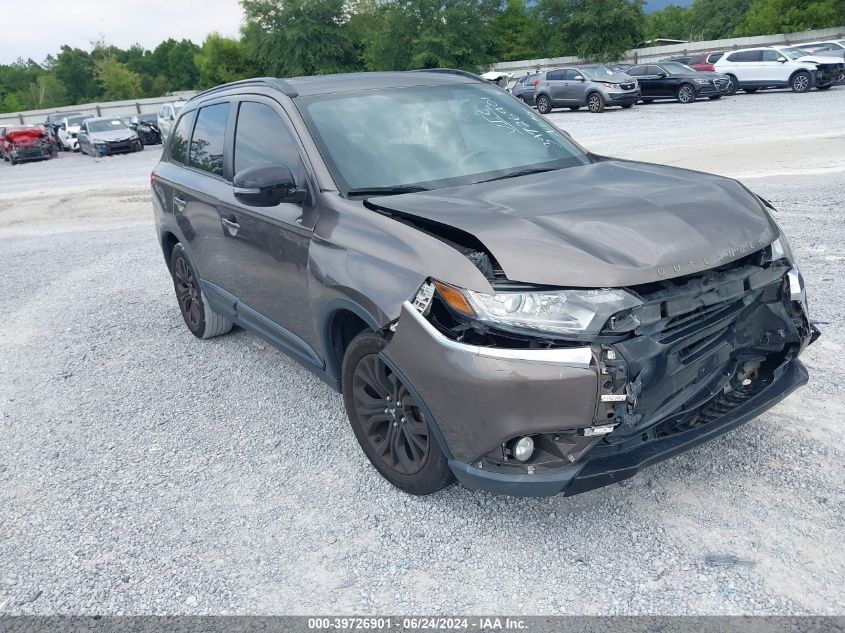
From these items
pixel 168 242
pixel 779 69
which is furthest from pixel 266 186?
pixel 779 69

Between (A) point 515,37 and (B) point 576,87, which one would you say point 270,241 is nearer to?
(B) point 576,87

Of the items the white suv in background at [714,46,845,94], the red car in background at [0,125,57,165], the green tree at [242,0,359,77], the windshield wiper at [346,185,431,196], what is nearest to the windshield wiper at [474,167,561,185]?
the windshield wiper at [346,185,431,196]

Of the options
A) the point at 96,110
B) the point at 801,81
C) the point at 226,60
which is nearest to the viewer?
the point at 801,81

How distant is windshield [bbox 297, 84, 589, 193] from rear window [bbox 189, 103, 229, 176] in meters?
1.01

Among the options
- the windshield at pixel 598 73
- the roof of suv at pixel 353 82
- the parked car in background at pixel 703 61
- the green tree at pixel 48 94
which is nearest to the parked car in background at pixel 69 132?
the windshield at pixel 598 73

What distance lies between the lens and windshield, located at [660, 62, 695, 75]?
2722 cm

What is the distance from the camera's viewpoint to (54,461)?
4.27 metres

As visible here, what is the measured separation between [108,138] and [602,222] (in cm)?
2933

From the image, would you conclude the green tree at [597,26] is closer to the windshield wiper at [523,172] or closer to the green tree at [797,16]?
the green tree at [797,16]

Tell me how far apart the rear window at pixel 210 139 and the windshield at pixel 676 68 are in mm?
25484

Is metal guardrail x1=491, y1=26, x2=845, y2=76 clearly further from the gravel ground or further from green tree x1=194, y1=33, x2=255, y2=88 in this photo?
the gravel ground

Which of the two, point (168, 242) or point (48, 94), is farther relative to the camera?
point (48, 94)

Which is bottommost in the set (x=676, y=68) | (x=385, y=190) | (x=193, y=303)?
(x=193, y=303)

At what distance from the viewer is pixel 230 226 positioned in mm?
4688
